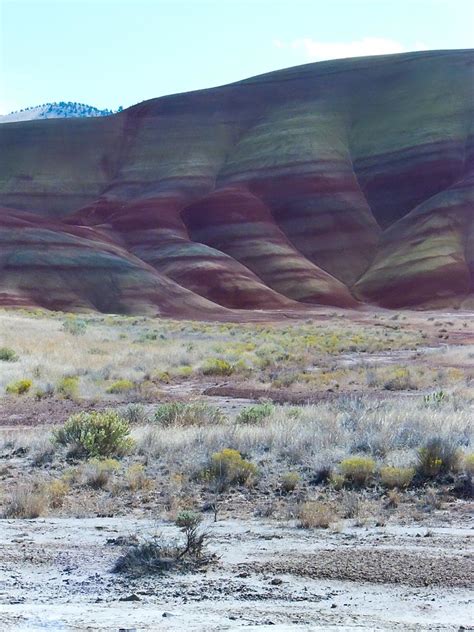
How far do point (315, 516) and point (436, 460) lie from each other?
271 cm

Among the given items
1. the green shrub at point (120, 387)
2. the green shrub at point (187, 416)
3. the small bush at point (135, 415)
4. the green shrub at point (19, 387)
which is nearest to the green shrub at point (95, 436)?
the green shrub at point (187, 416)

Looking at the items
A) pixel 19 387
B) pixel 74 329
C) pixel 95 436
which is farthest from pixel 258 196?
pixel 95 436

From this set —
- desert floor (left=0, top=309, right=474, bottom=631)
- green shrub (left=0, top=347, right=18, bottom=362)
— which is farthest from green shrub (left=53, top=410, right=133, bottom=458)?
green shrub (left=0, top=347, right=18, bottom=362)

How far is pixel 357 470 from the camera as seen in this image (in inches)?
441

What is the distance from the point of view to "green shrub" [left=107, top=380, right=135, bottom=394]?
22.5m

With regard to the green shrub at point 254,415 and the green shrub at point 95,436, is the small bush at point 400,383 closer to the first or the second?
the green shrub at point 254,415

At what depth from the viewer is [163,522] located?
31.0 ft

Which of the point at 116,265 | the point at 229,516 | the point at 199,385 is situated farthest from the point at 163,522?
the point at 116,265

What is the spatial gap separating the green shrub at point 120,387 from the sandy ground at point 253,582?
1317 cm

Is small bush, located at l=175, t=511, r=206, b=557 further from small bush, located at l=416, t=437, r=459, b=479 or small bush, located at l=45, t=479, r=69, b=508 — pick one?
small bush, located at l=416, t=437, r=459, b=479

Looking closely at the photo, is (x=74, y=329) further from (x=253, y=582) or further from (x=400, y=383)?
(x=253, y=582)

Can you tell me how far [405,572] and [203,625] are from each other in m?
2.12

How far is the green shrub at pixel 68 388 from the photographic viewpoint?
21.7 m

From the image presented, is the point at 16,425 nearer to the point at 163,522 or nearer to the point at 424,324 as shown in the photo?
the point at 163,522
